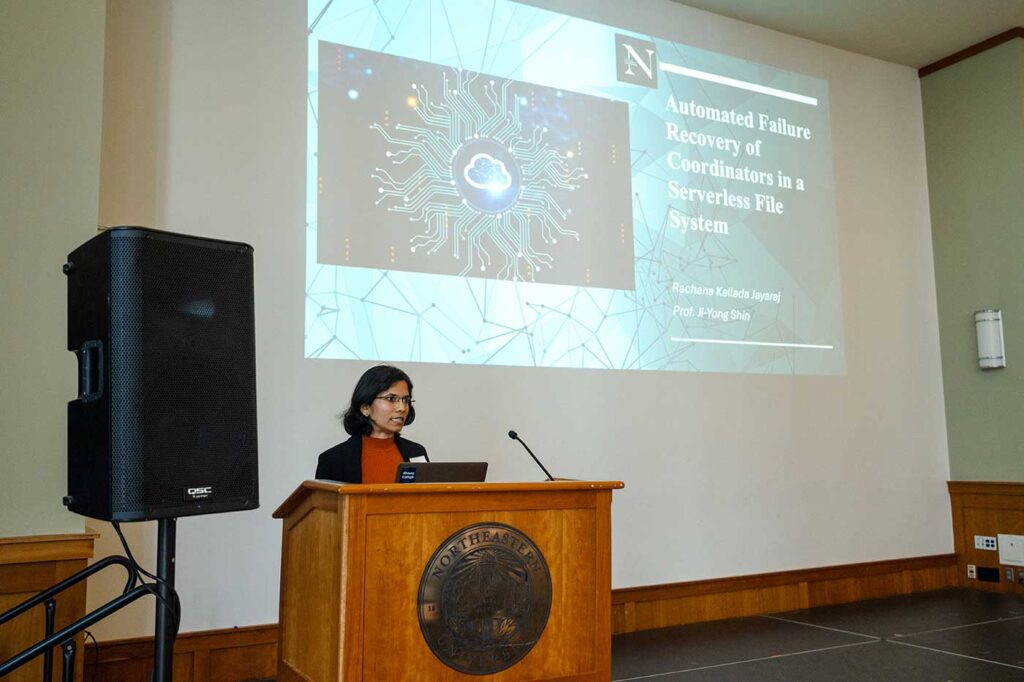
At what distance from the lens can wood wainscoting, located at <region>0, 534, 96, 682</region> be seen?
249 cm

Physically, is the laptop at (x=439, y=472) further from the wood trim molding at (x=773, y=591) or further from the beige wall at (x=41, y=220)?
the wood trim molding at (x=773, y=591)

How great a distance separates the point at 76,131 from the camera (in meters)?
2.81

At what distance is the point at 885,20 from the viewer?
17.0 feet

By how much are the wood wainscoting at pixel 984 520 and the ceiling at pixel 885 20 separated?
280cm

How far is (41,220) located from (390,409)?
130cm

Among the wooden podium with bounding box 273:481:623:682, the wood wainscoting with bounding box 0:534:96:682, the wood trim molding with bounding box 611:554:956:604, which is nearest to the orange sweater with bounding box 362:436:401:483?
the wooden podium with bounding box 273:481:623:682

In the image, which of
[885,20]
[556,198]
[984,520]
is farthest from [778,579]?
[885,20]

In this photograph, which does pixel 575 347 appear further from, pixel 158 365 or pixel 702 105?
pixel 158 365

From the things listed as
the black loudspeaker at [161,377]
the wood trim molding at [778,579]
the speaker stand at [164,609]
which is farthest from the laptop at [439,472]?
the wood trim molding at [778,579]

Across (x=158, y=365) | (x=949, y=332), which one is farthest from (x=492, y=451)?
(x=949, y=332)

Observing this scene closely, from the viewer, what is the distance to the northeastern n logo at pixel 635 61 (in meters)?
4.60

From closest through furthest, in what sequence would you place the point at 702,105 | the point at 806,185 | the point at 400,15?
the point at 400,15 < the point at 702,105 < the point at 806,185

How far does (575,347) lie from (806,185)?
2.00m

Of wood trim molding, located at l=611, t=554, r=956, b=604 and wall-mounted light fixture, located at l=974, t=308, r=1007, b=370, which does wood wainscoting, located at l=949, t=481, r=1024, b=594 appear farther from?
wall-mounted light fixture, located at l=974, t=308, r=1007, b=370
